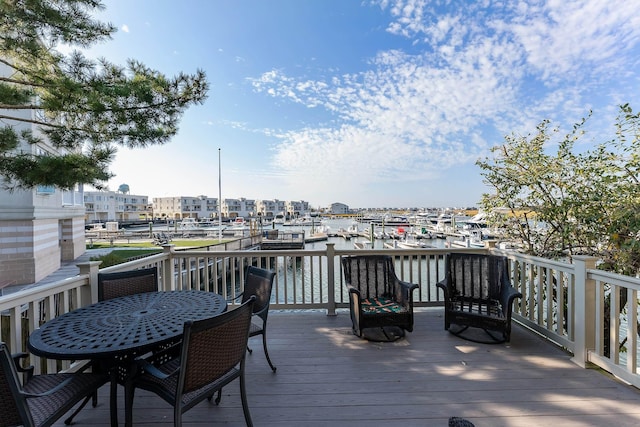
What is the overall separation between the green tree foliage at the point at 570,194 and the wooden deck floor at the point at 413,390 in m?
1.41

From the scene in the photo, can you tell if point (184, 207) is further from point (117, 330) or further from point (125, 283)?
point (117, 330)

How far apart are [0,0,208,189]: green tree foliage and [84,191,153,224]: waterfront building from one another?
43385mm

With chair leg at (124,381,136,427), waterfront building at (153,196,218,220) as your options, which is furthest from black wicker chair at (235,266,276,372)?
waterfront building at (153,196,218,220)

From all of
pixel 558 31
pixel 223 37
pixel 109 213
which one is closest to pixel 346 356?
pixel 558 31

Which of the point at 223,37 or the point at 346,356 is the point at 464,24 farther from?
the point at 346,356

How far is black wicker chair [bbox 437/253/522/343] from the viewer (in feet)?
9.54

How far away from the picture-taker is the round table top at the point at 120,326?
1417 mm

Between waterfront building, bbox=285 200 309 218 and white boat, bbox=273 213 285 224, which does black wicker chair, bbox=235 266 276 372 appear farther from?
waterfront building, bbox=285 200 309 218

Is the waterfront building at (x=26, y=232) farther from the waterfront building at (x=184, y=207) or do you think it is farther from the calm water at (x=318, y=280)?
the waterfront building at (x=184, y=207)

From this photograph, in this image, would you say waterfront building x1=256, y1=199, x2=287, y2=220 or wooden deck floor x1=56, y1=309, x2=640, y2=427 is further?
waterfront building x1=256, y1=199, x2=287, y2=220

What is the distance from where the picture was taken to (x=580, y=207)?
316 centimetres

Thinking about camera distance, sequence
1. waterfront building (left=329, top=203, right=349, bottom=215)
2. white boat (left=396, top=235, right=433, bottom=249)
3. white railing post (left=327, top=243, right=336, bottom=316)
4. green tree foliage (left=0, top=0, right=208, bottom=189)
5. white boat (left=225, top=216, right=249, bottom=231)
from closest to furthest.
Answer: green tree foliage (left=0, top=0, right=208, bottom=189)
white railing post (left=327, top=243, right=336, bottom=316)
white boat (left=396, top=235, right=433, bottom=249)
white boat (left=225, top=216, right=249, bottom=231)
waterfront building (left=329, top=203, right=349, bottom=215)

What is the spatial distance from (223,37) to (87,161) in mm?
4934

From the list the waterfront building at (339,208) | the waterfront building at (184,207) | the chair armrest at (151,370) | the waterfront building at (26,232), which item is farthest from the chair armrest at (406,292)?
the waterfront building at (184,207)
